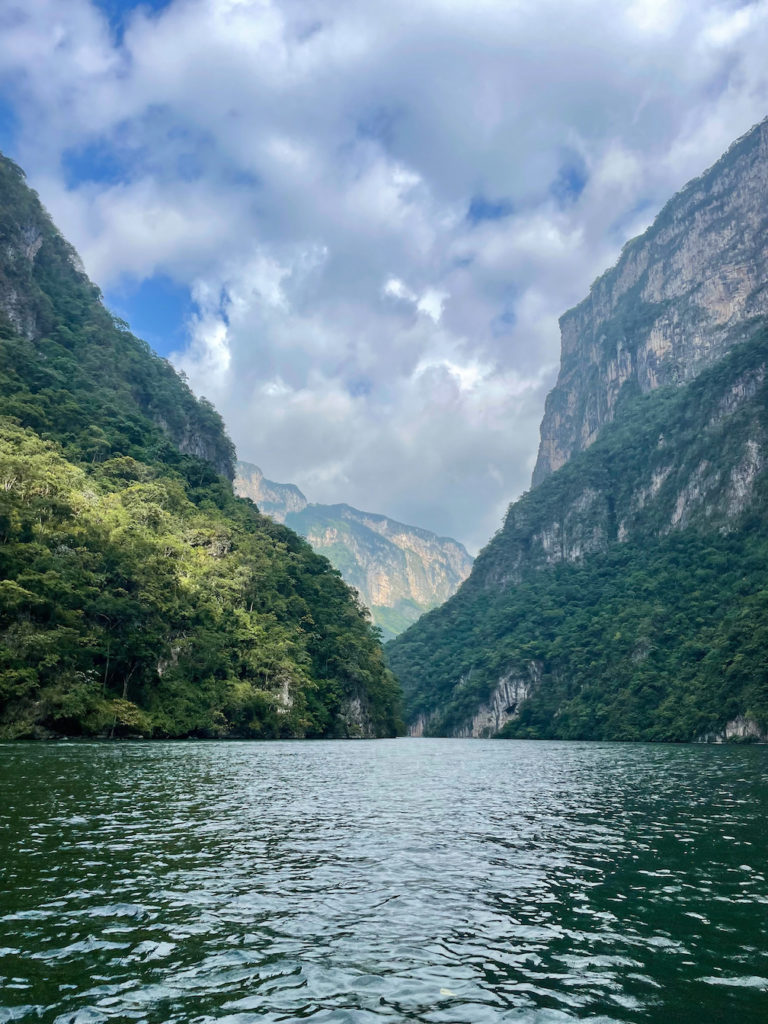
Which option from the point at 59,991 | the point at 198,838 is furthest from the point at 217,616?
the point at 59,991

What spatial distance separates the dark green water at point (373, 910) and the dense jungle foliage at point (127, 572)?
45.6 metres

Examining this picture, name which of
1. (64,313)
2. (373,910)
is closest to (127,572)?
(373,910)

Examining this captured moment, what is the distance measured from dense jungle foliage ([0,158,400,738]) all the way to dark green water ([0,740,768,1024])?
45605mm

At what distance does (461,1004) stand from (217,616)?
9716 centimetres

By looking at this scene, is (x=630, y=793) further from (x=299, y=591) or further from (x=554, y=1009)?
(x=299, y=591)

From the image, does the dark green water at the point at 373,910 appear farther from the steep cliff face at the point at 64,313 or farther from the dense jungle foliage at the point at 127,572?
the steep cliff face at the point at 64,313

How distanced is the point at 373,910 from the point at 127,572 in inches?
3114

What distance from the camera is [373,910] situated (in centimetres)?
1509

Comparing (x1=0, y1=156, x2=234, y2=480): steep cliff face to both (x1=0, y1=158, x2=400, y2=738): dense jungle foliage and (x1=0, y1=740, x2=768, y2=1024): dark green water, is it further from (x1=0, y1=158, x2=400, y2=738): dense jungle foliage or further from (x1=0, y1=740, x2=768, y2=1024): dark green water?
(x1=0, y1=740, x2=768, y2=1024): dark green water

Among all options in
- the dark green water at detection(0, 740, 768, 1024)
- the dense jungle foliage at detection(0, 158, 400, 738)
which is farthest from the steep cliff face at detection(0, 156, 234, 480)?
the dark green water at detection(0, 740, 768, 1024)

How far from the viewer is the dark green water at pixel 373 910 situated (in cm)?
1039

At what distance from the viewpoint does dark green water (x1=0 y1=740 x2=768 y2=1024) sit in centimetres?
1039

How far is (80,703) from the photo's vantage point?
70250mm

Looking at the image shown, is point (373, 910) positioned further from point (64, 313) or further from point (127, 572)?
point (64, 313)
